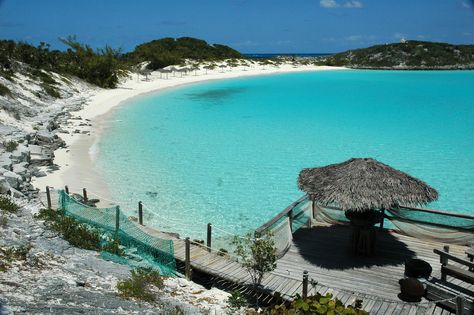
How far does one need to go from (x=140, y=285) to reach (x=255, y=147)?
16419 millimetres

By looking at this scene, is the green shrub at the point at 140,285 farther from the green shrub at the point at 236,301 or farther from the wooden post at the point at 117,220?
the wooden post at the point at 117,220

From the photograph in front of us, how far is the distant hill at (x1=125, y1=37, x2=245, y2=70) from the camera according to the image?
2927 inches

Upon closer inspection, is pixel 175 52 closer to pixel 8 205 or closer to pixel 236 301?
pixel 8 205

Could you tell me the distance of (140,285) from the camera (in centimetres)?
776

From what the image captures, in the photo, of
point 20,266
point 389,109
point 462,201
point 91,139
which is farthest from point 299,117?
point 20,266

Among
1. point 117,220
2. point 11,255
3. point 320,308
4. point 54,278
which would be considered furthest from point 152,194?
point 320,308

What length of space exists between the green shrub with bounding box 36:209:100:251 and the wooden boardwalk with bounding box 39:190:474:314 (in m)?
1.90

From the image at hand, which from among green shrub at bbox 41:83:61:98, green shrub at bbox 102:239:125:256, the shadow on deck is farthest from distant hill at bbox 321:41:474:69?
green shrub at bbox 102:239:125:256

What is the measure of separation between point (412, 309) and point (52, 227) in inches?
312

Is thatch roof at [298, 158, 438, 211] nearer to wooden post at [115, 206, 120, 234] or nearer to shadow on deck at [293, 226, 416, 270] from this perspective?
shadow on deck at [293, 226, 416, 270]

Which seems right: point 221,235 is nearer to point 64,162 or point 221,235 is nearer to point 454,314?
point 454,314

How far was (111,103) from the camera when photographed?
3897cm

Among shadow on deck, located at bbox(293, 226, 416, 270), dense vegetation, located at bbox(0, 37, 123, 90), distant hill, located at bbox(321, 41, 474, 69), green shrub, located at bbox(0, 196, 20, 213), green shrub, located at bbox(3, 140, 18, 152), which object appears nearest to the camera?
shadow on deck, located at bbox(293, 226, 416, 270)

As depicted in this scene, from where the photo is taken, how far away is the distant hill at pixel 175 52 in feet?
244
